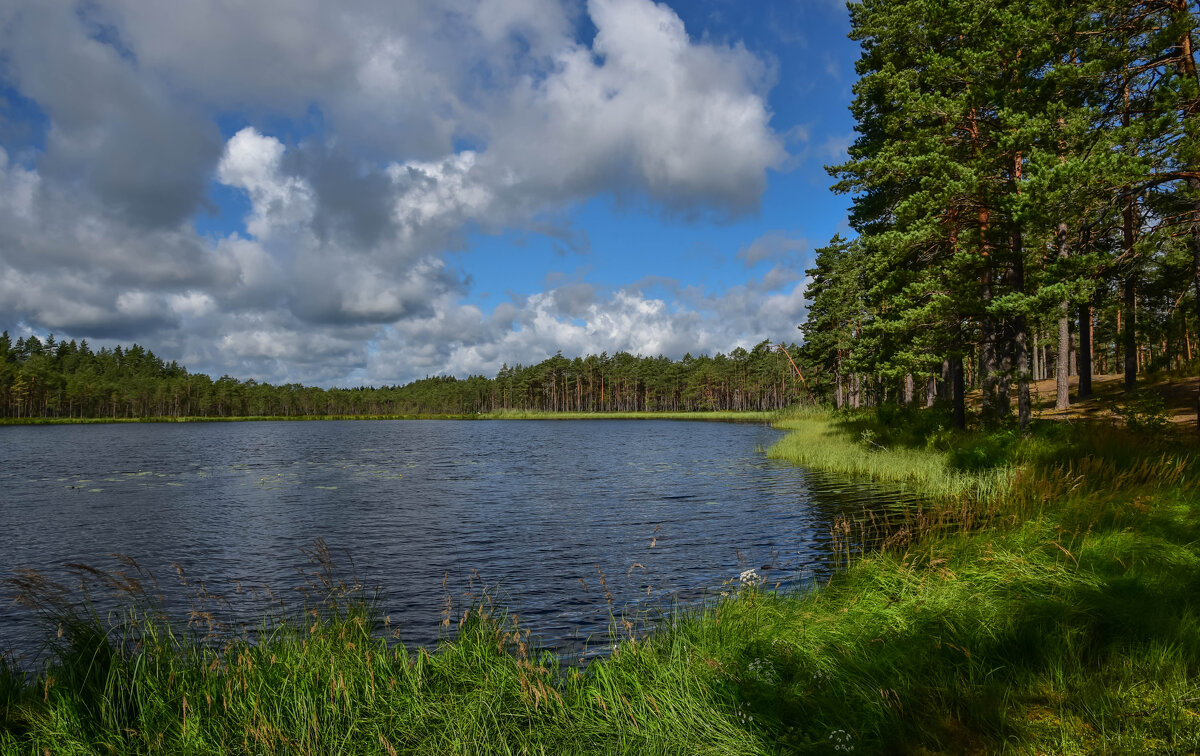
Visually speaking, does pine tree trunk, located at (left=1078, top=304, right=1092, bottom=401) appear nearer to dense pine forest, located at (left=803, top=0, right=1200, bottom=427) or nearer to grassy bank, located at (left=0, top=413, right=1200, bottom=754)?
dense pine forest, located at (left=803, top=0, right=1200, bottom=427)

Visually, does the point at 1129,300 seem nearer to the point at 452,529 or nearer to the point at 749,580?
the point at 749,580

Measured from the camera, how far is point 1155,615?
6.50 meters

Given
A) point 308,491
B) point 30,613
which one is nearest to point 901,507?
point 30,613

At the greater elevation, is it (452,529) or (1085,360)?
(1085,360)

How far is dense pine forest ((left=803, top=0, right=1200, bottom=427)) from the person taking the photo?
17406mm

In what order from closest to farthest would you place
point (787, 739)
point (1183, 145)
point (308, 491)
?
point (787, 739) → point (1183, 145) → point (308, 491)

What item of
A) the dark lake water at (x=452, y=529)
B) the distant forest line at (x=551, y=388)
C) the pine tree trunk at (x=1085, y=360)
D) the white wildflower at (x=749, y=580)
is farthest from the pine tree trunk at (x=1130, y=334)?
the distant forest line at (x=551, y=388)

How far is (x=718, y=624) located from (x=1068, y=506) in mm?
7881

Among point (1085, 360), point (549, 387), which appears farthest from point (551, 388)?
point (1085, 360)

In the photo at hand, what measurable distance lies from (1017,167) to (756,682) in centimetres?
2346

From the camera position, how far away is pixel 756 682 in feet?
20.0

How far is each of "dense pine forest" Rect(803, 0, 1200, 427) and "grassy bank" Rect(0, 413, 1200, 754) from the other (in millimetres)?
12490

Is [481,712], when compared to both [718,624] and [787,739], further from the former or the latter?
[718,624]

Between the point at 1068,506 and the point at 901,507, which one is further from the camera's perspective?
the point at 901,507
